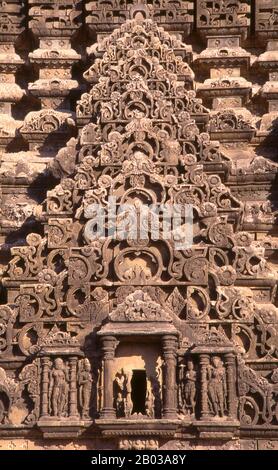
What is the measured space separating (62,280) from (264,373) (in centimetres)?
258

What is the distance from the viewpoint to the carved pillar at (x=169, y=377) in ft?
45.2

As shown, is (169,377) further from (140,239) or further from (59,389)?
(140,239)

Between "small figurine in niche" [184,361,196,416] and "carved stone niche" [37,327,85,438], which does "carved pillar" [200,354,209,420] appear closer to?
Answer: "small figurine in niche" [184,361,196,416]

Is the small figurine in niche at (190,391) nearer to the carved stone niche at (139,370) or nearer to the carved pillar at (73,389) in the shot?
the carved stone niche at (139,370)

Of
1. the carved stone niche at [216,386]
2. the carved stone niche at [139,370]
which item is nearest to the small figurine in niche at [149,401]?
the carved stone niche at [139,370]

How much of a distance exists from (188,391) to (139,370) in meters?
0.64

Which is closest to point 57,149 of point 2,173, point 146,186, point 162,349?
point 2,173

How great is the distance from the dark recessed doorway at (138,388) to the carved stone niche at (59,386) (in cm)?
66

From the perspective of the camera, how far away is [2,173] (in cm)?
1609

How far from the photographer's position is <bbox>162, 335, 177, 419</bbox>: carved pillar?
1377 cm

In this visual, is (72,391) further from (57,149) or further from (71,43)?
(71,43)

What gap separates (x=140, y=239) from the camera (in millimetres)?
14656

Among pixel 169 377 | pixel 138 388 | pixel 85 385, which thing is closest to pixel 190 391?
pixel 169 377
